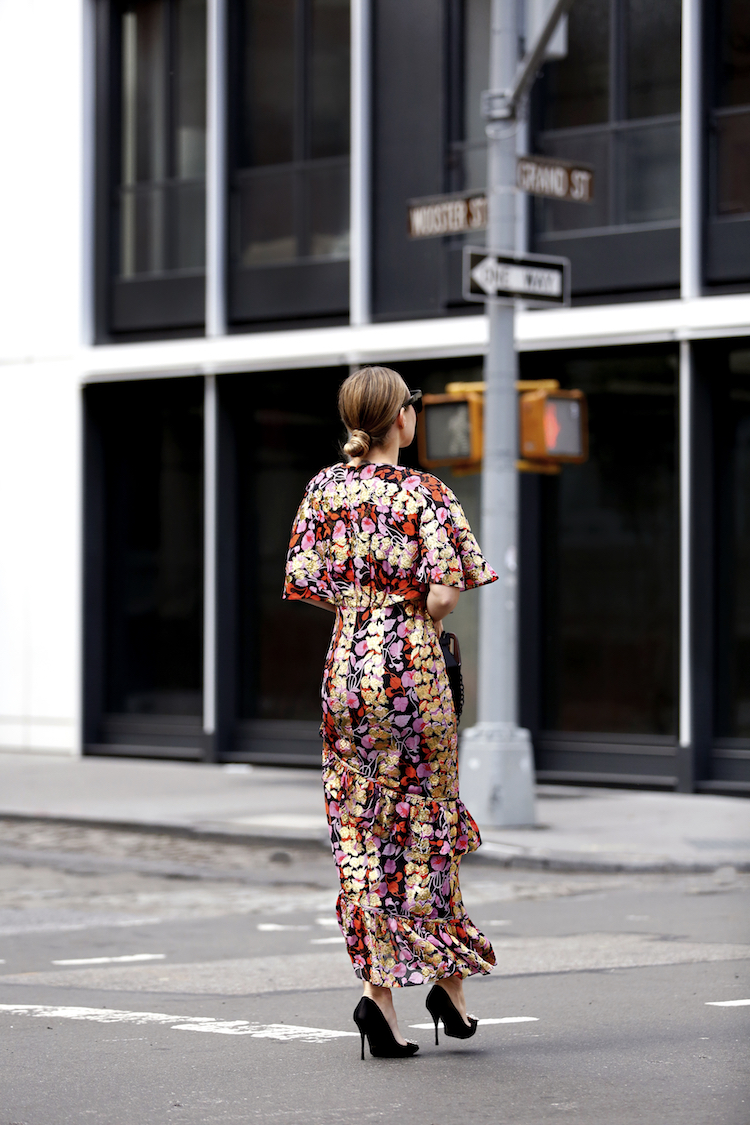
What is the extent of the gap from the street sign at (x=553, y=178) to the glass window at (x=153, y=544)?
6072 mm

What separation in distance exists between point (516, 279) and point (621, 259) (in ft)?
10.5

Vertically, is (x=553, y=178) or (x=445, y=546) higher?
(x=553, y=178)

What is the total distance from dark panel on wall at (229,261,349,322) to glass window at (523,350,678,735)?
6.70ft

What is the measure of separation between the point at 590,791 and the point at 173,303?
20.6 ft

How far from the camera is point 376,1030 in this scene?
5262 millimetres

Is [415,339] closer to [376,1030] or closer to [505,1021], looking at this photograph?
[505,1021]

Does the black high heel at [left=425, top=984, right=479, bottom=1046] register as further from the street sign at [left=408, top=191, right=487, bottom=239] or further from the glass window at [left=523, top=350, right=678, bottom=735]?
the glass window at [left=523, top=350, right=678, bottom=735]

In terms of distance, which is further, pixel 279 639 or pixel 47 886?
pixel 279 639

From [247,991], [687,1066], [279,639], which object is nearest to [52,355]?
[279,639]

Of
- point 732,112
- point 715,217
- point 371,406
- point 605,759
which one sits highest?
point 732,112

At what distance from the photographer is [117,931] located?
8469mm

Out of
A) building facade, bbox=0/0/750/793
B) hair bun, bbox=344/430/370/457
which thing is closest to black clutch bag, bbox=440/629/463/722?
hair bun, bbox=344/430/370/457

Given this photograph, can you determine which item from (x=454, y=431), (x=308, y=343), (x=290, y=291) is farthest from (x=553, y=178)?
(x=290, y=291)

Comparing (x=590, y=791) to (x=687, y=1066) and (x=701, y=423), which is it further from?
(x=687, y=1066)
